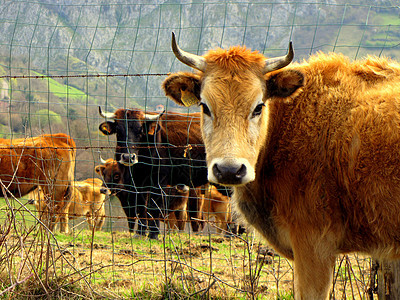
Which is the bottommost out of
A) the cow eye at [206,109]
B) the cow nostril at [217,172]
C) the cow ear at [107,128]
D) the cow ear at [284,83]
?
the cow ear at [107,128]

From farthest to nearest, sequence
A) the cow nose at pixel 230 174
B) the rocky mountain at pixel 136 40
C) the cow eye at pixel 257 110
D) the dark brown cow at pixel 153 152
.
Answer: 1. the dark brown cow at pixel 153 152
2. the rocky mountain at pixel 136 40
3. the cow eye at pixel 257 110
4. the cow nose at pixel 230 174

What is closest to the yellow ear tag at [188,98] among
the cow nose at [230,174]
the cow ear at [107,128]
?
the cow nose at [230,174]

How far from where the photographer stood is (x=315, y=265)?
3.33 metres

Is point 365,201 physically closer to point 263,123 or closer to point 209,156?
point 263,123

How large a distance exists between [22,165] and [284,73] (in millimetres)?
7792

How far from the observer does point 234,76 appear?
349cm

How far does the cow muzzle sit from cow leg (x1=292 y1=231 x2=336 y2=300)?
2.57ft

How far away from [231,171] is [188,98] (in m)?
1.27

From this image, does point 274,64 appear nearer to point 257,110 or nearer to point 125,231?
point 257,110

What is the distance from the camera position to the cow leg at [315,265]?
333cm

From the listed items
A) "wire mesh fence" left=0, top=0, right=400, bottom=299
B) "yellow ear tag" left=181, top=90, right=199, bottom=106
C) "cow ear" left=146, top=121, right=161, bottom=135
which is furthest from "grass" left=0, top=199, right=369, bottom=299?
"cow ear" left=146, top=121, right=161, bottom=135

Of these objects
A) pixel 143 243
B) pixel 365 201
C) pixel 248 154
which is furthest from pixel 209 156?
pixel 143 243

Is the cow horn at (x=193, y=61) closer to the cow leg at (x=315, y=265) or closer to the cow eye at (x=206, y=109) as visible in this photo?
the cow eye at (x=206, y=109)

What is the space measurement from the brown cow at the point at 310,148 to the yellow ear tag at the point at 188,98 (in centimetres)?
19
